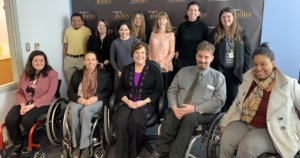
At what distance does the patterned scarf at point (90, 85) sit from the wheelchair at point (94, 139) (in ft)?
0.78

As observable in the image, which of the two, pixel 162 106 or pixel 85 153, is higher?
pixel 162 106

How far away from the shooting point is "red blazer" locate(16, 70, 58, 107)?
2.94 metres

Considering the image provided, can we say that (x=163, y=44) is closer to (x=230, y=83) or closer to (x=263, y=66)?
(x=230, y=83)

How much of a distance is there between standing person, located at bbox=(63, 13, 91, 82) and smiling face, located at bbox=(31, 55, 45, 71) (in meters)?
0.74

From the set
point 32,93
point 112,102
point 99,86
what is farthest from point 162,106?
point 32,93

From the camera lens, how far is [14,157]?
2.79 metres

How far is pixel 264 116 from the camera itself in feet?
6.81

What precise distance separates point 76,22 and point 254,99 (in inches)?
98.6

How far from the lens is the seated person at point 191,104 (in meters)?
2.32

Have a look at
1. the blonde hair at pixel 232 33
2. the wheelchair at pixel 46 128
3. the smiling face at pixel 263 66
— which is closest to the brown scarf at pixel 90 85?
the wheelchair at pixel 46 128

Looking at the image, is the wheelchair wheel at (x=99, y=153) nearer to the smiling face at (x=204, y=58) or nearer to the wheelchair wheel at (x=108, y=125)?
the wheelchair wheel at (x=108, y=125)

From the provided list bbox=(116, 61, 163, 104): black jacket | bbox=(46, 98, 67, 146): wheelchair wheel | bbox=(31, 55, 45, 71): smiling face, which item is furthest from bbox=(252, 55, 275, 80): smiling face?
bbox=(31, 55, 45, 71): smiling face

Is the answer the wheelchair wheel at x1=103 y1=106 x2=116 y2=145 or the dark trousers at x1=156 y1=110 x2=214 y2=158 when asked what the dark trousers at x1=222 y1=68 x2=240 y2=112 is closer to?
the dark trousers at x1=156 y1=110 x2=214 y2=158

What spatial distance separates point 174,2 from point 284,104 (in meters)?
2.05
